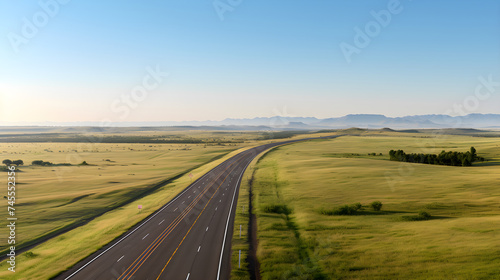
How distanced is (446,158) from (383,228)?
68.8 metres

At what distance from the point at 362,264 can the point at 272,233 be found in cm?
1187

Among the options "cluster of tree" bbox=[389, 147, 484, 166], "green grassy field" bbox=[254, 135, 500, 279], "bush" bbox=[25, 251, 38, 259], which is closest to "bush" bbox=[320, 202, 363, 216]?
"green grassy field" bbox=[254, 135, 500, 279]

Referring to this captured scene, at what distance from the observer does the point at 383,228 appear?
120ft

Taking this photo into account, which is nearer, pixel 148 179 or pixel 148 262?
pixel 148 262

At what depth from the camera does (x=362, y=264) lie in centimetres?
2716

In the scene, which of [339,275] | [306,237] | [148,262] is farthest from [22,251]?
[339,275]

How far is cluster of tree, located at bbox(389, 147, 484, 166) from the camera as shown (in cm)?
8724

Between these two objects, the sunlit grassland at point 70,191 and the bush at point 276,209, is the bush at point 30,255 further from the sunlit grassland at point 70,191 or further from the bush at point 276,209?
the bush at point 276,209

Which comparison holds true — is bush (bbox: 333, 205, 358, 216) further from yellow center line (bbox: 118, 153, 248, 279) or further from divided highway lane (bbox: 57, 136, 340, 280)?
yellow center line (bbox: 118, 153, 248, 279)

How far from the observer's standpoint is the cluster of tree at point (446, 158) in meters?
87.2

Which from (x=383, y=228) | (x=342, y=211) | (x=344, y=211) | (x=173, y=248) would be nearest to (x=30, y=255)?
(x=173, y=248)

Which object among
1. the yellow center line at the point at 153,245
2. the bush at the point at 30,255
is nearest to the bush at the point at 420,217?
the yellow center line at the point at 153,245

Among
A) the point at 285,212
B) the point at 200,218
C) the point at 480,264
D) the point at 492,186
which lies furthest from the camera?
the point at 492,186

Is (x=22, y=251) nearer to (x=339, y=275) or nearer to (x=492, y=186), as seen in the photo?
(x=339, y=275)
